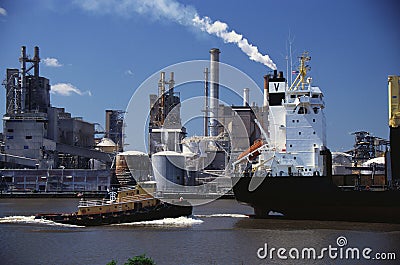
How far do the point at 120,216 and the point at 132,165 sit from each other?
36.6 m

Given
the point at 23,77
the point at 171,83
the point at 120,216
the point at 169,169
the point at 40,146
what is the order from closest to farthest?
the point at 120,216 < the point at 169,169 < the point at 40,146 < the point at 23,77 < the point at 171,83

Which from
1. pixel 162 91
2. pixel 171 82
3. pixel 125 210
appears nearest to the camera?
pixel 125 210

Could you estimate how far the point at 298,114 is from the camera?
36.0 m

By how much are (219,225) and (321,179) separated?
6.87 metres

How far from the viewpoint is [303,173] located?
34688 mm

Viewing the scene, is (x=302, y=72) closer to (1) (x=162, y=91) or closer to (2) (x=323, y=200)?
(2) (x=323, y=200)

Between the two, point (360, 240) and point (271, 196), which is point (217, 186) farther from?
point (360, 240)

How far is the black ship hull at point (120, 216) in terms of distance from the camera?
105ft

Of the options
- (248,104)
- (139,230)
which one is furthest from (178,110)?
(139,230)

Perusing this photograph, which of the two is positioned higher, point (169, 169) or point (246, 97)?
point (246, 97)

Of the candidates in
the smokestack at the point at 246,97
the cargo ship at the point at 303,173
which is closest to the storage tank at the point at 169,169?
the smokestack at the point at 246,97

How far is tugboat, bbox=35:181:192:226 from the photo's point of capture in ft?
106

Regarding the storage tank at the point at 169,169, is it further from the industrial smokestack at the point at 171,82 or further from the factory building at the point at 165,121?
the industrial smokestack at the point at 171,82

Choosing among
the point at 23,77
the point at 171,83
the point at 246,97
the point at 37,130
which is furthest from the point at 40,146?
the point at 246,97
